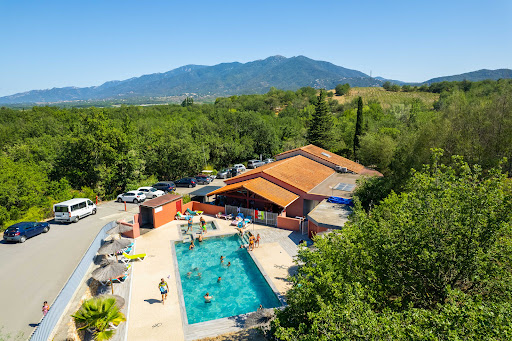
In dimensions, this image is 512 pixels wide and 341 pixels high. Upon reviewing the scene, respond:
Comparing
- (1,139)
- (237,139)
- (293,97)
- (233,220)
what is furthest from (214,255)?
(293,97)

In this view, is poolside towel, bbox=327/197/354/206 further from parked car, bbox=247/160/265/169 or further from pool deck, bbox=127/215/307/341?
parked car, bbox=247/160/265/169

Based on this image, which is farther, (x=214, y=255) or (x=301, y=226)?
(x=301, y=226)

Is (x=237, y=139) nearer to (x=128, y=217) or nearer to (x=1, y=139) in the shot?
(x=128, y=217)

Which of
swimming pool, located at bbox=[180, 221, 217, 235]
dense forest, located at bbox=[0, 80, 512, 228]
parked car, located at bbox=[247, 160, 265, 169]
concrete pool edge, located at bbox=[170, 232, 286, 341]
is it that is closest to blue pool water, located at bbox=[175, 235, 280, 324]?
concrete pool edge, located at bbox=[170, 232, 286, 341]

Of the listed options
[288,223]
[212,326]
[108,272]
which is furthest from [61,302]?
[288,223]

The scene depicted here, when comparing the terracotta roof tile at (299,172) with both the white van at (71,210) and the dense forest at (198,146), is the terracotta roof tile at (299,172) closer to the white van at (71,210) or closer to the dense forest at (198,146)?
the dense forest at (198,146)

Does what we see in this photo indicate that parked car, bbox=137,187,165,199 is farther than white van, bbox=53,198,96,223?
Yes

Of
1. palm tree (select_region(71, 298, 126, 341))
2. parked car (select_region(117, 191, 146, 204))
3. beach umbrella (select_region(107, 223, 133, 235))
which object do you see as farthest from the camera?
parked car (select_region(117, 191, 146, 204))

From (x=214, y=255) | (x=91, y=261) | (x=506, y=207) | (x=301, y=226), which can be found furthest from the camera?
(x=301, y=226)
